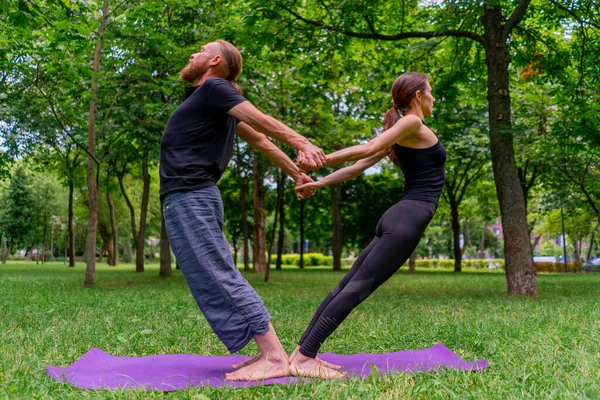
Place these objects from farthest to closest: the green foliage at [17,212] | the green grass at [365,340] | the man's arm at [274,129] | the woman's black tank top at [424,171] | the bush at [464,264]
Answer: the green foliage at [17,212]
the bush at [464,264]
the woman's black tank top at [424,171]
the man's arm at [274,129]
the green grass at [365,340]

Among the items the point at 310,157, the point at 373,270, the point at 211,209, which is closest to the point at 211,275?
the point at 211,209

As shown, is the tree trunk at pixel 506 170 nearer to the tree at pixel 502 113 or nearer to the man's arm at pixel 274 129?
the tree at pixel 502 113

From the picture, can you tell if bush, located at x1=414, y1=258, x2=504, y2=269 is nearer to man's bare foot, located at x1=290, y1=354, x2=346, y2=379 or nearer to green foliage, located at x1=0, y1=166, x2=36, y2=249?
green foliage, located at x1=0, y1=166, x2=36, y2=249

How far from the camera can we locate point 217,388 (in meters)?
3.33

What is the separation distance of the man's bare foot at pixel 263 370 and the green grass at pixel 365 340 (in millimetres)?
229

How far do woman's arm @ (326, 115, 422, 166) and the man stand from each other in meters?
0.21

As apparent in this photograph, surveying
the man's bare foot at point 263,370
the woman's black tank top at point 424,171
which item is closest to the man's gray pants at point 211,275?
the man's bare foot at point 263,370

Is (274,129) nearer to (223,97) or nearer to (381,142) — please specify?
(223,97)

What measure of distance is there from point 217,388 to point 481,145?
18713 mm

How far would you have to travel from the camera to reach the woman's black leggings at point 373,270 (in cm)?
377

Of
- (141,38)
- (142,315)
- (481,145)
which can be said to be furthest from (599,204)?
(142,315)

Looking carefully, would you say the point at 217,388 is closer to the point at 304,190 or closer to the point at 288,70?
the point at 304,190

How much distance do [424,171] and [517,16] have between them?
8111 mm

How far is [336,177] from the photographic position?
4262mm
